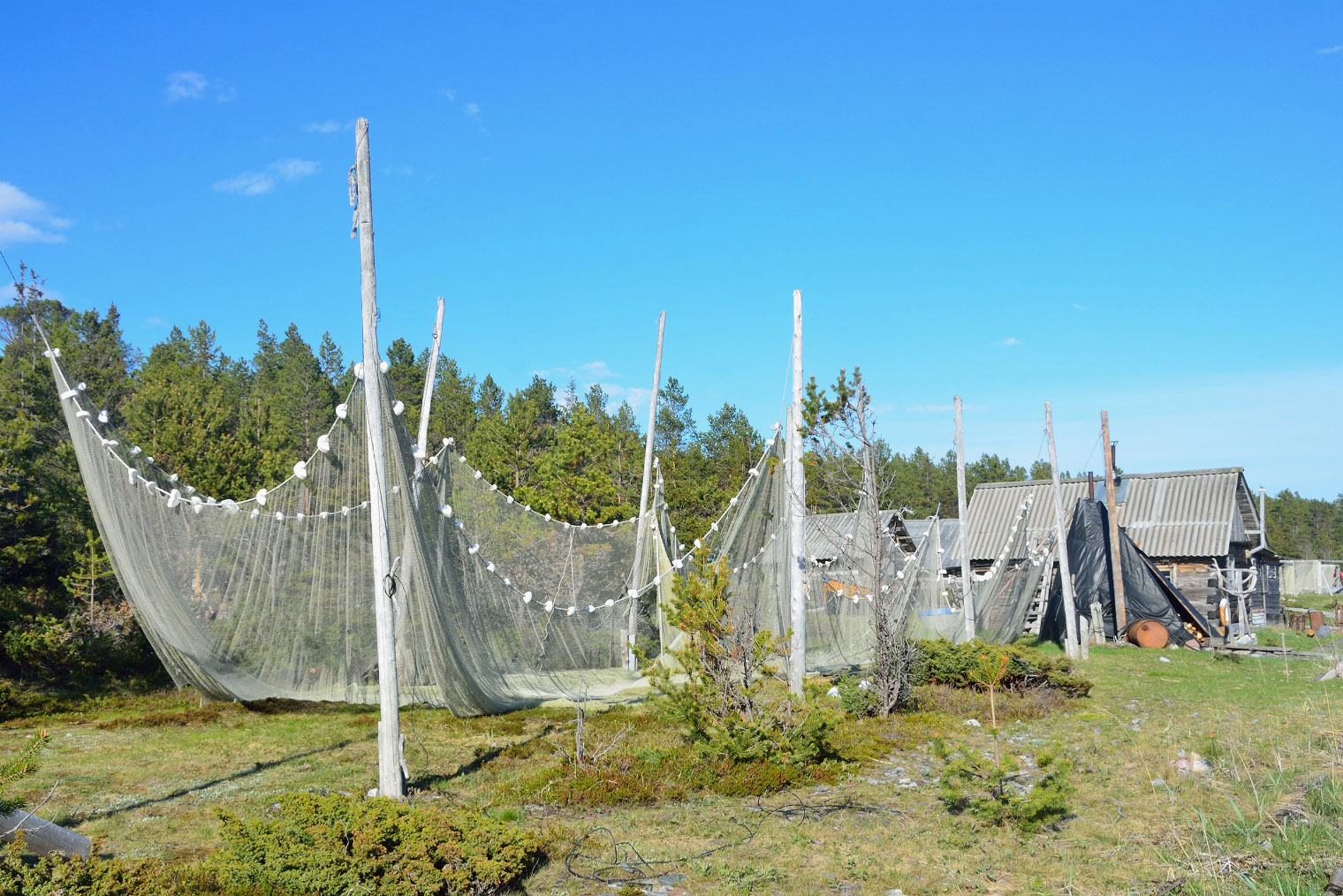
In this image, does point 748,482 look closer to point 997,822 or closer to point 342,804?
point 997,822

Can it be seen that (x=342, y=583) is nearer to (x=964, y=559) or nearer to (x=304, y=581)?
(x=304, y=581)

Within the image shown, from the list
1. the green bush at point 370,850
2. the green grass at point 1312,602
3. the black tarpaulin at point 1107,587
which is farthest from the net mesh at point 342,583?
the green grass at point 1312,602

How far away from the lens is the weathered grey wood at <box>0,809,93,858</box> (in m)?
3.95

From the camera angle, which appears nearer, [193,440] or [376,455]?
[376,455]

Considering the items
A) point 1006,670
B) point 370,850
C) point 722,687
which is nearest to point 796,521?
point 722,687

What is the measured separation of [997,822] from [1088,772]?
2015 millimetres

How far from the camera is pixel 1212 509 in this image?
2188cm

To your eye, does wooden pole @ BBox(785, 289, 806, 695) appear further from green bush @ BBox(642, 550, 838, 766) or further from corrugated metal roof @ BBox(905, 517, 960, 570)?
corrugated metal roof @ BBox(905, 517, 960, 570)

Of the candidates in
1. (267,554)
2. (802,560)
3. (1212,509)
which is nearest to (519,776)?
(267,554)

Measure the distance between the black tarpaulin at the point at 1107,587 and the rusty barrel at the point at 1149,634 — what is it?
21 centimetres

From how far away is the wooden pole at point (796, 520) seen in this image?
32.6ft

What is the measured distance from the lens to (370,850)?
4594mm

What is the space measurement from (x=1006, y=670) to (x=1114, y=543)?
28.6 ft

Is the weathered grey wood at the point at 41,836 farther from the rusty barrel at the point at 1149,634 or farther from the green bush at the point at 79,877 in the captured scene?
the rusty barrel at the point at 1149,634
